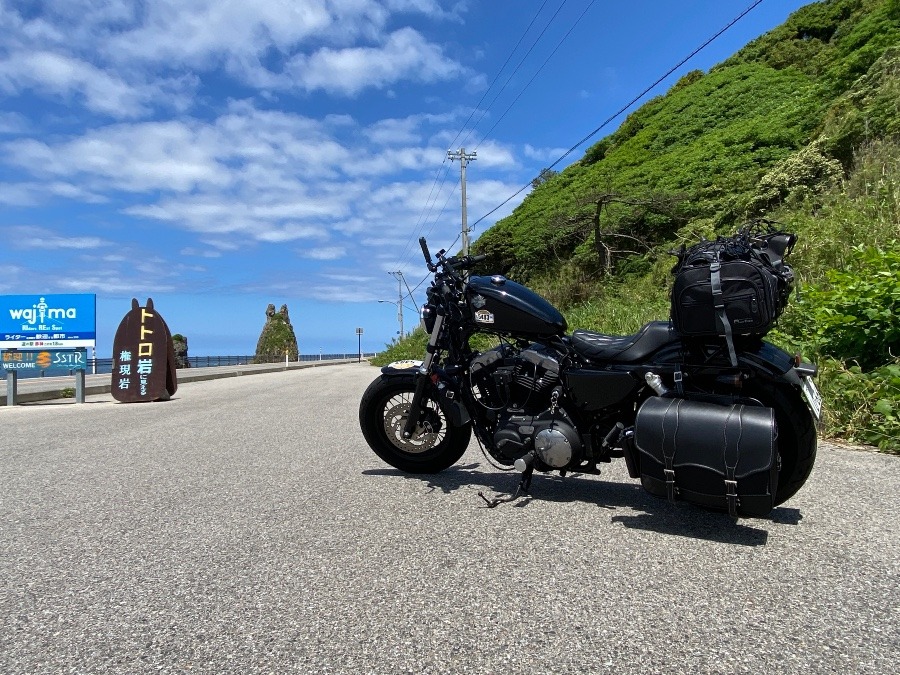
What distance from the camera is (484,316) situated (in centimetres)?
403

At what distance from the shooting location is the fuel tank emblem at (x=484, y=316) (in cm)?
401

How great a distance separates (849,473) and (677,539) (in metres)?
2.17

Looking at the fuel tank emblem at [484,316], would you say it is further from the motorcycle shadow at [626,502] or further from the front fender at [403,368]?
the motorcycle shadow at [626,502]

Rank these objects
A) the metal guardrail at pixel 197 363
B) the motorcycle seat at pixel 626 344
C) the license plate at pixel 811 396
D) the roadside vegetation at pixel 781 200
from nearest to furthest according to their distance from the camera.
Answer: the license plate at pixel 811 396 → the motorcycle seat at pixel 626 344 → the roadside vegetation at pixel 781 200 → the metal guardrail at pixel 197 363

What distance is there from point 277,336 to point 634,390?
77.1m

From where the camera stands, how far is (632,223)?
66.1ft

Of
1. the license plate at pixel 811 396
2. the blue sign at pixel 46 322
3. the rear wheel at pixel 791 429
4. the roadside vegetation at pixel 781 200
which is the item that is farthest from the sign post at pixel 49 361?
the license plate at pixel 811 396

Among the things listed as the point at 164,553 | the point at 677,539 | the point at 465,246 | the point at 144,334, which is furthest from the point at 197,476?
the point at 465,246

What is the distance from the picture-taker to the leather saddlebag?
292cm

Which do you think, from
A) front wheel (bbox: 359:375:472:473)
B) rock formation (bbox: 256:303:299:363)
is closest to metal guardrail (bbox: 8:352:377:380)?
rock formation (bbox: 256:303:299:363)

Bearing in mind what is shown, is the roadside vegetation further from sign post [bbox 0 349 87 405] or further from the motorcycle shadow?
sign post [bbox 0 349 87 405]

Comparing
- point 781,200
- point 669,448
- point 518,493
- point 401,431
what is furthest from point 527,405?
point 781,200

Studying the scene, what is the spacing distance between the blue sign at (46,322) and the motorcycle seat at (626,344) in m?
13.8

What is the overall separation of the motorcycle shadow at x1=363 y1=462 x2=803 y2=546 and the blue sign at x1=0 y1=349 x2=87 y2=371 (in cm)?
1209
